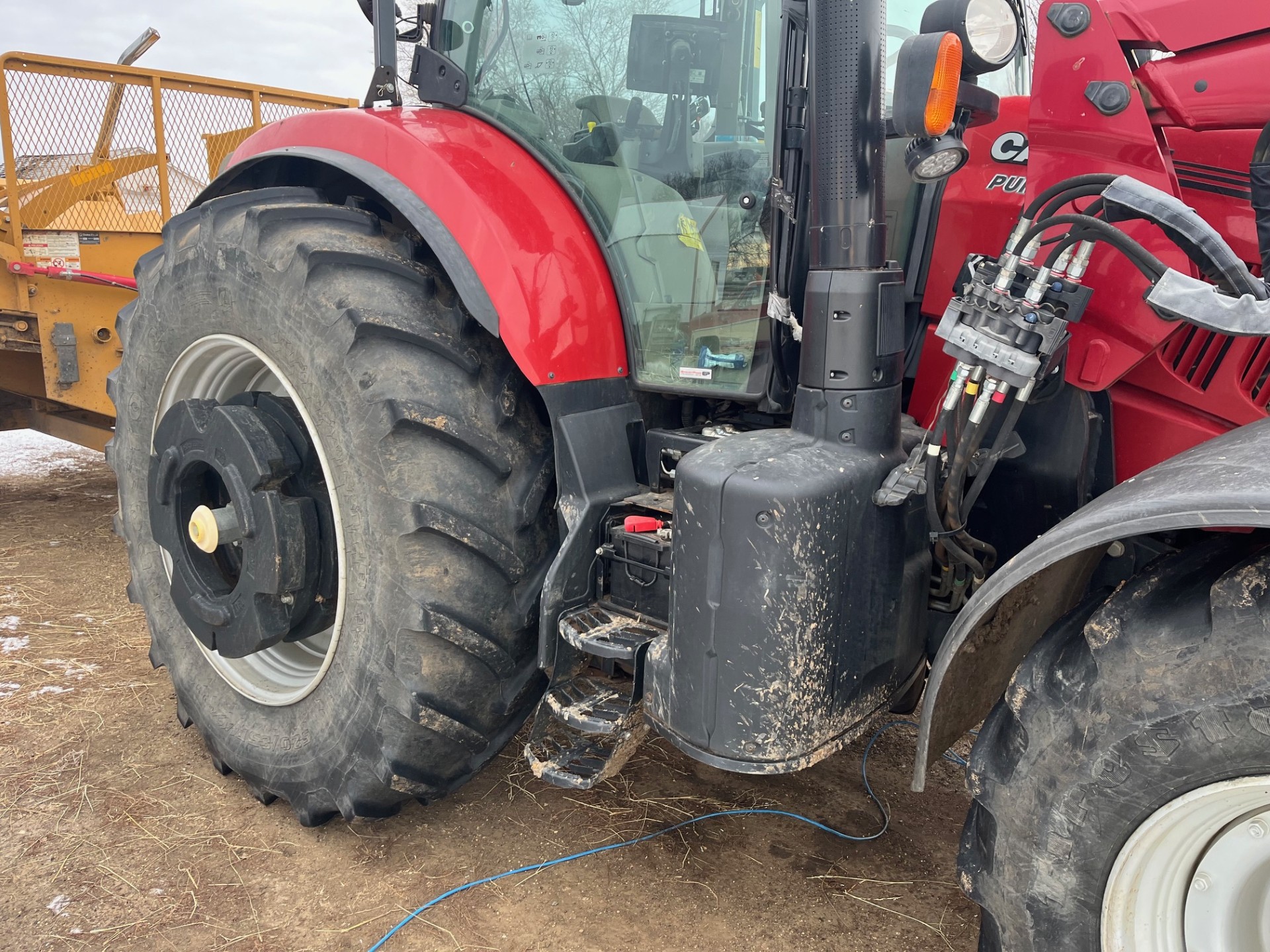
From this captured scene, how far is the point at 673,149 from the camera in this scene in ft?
6.48

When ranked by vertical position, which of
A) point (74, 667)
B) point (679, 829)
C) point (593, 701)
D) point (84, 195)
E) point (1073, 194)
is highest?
point (1073, 194)

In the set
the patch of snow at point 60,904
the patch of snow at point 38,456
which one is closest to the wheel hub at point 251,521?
the patch of snow at point 60,904

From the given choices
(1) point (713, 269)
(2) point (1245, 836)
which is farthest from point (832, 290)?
(2) point (1245, 836)

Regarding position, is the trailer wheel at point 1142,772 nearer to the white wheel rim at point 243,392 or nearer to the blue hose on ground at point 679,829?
the blue hose on ground at point 679,829

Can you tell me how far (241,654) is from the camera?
89.9 inches

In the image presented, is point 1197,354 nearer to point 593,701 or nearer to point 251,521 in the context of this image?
point 593,701

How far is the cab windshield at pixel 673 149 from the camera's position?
6.14 feet

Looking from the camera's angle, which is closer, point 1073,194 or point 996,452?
point 1073,194

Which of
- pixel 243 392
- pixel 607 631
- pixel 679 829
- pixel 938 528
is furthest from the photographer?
pixel 243 392

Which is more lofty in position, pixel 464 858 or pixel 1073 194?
pixel 1073 194

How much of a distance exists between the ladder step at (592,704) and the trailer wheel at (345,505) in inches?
5.3

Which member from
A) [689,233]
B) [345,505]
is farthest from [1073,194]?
[345,505]

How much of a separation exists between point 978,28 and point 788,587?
917mm

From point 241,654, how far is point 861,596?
57.9 inches
